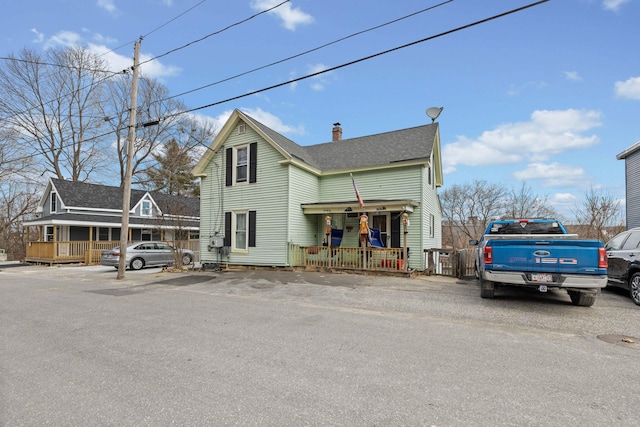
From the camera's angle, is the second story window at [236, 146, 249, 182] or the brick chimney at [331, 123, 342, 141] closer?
the second story window at [236, 146, 249, 182]

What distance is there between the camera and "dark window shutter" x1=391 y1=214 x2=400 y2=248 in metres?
13.8

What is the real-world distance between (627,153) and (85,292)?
23.7 metres

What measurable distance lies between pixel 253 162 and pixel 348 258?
631 centimetres

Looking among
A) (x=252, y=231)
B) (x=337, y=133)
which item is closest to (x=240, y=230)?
(x=252, y=231)

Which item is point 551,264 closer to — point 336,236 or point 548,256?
point 548,256

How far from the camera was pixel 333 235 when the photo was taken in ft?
45.8

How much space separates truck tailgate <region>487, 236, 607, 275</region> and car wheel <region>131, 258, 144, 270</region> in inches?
668

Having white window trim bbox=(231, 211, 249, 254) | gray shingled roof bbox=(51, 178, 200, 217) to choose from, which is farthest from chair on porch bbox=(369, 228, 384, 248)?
gray shingled roof bbox=(51, 178, 200, 217)

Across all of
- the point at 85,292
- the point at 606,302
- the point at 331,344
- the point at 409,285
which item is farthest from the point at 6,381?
the point at 606,302

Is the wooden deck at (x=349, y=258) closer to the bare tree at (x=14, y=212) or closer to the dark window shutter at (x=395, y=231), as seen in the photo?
the dark window shutter at (x=395, y=231)

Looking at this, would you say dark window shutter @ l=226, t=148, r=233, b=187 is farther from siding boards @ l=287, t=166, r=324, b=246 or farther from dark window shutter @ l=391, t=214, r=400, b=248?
dark window shutter @ l=391, t=214, r=400, b=248

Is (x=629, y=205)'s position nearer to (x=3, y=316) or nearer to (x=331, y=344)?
(x=331, y=344)

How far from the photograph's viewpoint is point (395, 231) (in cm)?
1391

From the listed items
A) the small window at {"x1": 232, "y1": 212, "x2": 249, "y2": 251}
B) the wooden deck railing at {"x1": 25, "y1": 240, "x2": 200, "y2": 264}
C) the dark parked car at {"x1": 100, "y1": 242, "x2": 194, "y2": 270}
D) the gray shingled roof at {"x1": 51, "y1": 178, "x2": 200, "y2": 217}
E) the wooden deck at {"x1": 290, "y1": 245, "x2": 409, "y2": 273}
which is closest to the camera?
the wooden deck at {"x1": 290, "y1": 245, "x2": 409, "y2": 273}
